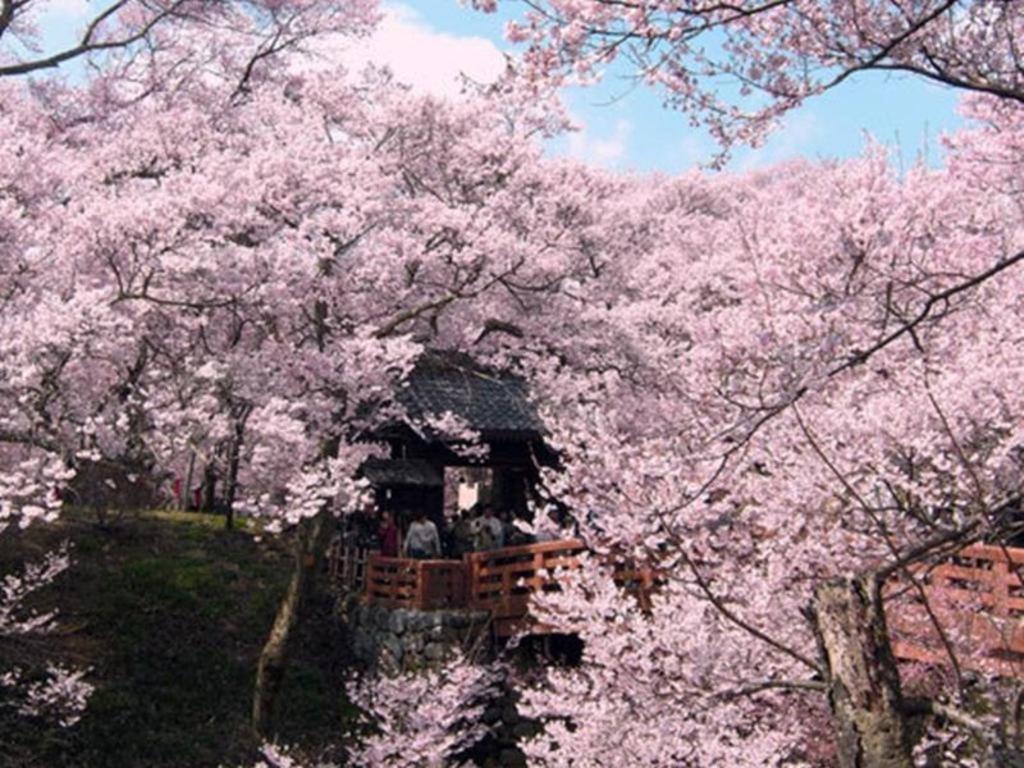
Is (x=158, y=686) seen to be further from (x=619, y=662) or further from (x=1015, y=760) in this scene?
(x=1015, y=760)

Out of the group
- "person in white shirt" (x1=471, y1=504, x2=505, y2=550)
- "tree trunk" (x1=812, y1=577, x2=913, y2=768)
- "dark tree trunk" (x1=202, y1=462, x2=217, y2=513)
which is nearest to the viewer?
"tree trunk" (x1=812, y1=577, x2=913, y2=768)

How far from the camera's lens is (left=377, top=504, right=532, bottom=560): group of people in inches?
648

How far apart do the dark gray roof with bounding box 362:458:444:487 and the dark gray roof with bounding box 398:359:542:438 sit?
3.16ft

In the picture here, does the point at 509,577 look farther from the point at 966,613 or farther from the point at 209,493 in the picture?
the point at 209,493

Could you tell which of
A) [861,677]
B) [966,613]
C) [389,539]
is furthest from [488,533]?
[861,677]

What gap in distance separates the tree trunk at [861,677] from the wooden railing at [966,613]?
5.90 m

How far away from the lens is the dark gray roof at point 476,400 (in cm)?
1841

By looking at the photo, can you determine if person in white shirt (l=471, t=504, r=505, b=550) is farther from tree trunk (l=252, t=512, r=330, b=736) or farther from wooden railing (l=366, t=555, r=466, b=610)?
tree trunk (l=252, t=512, r=330, b=736)

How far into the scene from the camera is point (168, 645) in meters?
15.6

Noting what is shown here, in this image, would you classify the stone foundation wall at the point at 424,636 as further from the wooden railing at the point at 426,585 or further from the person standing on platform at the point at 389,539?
the person standing on platform at the point at 389,539

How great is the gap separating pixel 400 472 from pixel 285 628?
14.0 ft

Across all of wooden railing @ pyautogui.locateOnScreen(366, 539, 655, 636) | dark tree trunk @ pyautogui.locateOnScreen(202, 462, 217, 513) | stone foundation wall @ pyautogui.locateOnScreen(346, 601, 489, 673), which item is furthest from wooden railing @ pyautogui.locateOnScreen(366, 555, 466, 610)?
dark tree trunk @ pyautogui.locateOnScreen(202, 462, 217, 513)

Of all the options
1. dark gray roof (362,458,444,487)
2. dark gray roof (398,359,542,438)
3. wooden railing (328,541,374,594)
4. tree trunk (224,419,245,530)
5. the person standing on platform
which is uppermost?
dark gray roof (398,359,542,438)

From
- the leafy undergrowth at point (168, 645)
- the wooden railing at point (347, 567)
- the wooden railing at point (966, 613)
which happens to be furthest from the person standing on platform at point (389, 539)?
the wooden railing at point (966, 613)
